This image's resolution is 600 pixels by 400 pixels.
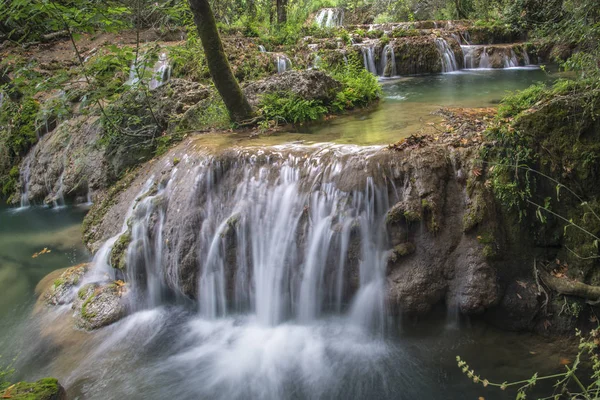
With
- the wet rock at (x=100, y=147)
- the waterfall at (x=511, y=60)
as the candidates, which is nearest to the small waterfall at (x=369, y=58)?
the waterfall at (x=511, y=60)

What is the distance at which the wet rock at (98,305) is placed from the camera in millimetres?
5800

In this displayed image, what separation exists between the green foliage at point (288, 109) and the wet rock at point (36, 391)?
550cm

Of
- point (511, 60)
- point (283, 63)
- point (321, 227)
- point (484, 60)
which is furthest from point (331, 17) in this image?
point (321, 227)

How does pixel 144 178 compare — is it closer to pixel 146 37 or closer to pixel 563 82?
pixel 563 82

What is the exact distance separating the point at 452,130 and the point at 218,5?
39.3 feet

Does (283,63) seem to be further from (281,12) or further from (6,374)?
(6,374)

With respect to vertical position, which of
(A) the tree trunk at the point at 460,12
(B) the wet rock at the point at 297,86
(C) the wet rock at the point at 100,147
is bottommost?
(C) the wet rock at the point at 100,147

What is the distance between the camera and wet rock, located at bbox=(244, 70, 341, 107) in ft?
27.0

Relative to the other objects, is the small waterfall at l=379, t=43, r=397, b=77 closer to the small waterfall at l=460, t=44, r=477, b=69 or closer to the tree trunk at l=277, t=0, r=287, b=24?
the small waterfall at l=460, t=44, r=477, b=69

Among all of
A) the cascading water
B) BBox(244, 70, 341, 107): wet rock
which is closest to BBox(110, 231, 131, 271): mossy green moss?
the cascading water

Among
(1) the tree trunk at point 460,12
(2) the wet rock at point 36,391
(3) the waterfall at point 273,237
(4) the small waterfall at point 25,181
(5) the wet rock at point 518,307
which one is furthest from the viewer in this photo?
(1) the tree trunk at point 460,12

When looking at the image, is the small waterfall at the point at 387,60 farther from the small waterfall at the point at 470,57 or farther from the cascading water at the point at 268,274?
the cascading water at the point at 268,274

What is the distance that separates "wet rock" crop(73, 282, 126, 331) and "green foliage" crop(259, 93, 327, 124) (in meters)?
4.20

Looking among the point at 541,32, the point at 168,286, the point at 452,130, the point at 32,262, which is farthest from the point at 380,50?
the point at 32,262
